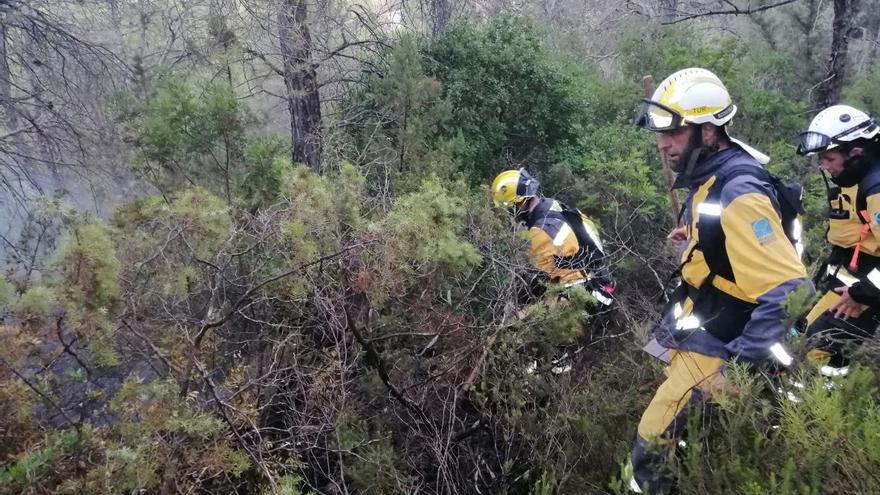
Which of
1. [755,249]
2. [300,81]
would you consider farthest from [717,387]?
[300,81]

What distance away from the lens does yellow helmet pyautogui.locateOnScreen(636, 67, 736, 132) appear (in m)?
2.76

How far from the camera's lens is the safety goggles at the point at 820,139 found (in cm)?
378

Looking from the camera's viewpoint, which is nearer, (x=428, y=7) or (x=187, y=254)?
(x=187, y=254)

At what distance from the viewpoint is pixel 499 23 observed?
745cm

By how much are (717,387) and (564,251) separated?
1989 millimetres

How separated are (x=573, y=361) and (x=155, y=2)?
6.29 meters

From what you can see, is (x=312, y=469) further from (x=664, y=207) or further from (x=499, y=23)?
(x=499, y=23)

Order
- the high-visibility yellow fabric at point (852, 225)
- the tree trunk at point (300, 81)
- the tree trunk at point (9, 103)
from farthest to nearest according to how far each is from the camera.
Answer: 1. the tree trunk at point (300, 81)
2. the tree trunk at point (9, 103)
3. the high-visibility yellow fabric at point (852, 225)

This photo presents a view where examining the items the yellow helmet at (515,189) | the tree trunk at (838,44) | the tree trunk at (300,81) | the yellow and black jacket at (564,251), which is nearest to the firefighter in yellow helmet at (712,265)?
the yellow and black jacket at (564,251)

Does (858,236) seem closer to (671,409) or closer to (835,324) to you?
(835,324)

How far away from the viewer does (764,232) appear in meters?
2.34

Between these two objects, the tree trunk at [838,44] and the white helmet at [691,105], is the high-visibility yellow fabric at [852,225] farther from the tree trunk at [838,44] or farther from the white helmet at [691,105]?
the tree trunk at [838,44]

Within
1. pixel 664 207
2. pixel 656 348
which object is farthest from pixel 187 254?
pixel 664 207

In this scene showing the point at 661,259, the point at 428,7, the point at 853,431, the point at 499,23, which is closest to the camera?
the point at 853,431
